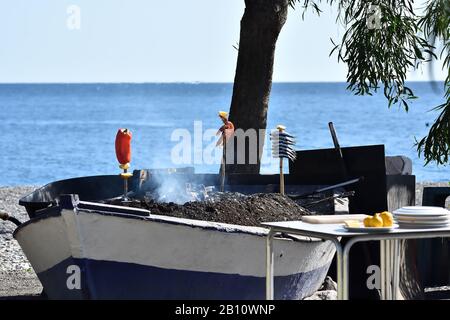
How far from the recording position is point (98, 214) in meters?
8.04

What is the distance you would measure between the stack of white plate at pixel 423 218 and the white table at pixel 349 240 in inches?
3.1

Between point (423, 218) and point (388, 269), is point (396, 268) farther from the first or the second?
point (423, 218)

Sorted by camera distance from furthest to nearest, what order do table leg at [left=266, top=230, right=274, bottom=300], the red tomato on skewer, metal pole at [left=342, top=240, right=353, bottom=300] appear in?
the red tomato on skewer < table leg at [left=266, top=230, right=274, bottom=300] < metal pole at [left=342, top=240, right=353, bottom=300]

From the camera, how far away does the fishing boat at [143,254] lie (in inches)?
320

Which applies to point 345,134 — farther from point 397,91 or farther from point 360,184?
point 360,184

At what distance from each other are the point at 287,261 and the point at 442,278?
268cm

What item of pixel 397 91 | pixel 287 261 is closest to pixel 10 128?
pixel 397 91

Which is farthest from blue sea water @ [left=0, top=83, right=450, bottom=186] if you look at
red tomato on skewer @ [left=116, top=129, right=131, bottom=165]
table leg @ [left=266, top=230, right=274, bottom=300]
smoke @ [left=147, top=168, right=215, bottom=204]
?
table leg @ [left=266, top=230, right=274, bottom=300]

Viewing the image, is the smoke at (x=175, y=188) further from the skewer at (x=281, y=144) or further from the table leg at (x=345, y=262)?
the table leg at (x=345, y=262)

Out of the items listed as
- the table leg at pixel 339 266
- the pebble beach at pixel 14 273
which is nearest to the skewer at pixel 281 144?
the pebble beach at pixel 14 273

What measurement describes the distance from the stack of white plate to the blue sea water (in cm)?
1695

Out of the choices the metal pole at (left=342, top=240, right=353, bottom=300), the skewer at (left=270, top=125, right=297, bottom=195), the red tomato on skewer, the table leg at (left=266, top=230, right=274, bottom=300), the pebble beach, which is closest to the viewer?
the metal pole at (left=342, top=240, right=353, bottom=300)

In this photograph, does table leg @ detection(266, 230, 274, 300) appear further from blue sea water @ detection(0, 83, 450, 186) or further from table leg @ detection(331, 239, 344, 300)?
blue sea water @ detection(0, 83, 450, 186)

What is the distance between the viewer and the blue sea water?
47.1m
